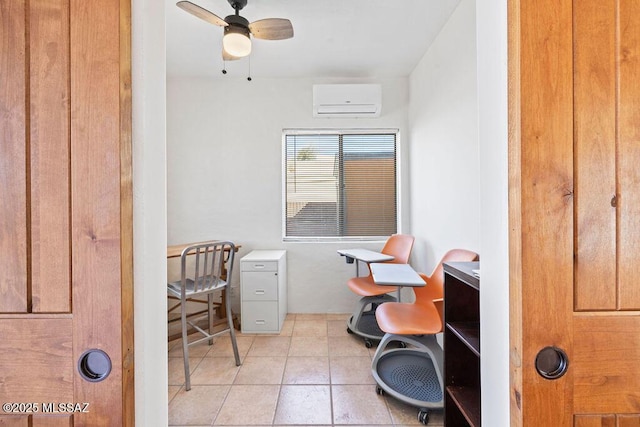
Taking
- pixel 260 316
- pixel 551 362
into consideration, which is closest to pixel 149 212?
pixel 551 362

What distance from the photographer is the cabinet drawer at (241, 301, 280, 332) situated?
2.92 m

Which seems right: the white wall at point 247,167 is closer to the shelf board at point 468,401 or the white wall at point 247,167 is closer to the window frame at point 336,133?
the window frame at point 336,133

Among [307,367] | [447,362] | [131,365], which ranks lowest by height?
[307,367]

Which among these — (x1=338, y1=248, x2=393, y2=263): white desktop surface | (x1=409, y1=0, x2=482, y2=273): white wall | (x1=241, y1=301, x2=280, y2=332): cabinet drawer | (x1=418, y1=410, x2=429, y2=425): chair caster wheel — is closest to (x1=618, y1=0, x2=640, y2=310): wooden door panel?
(x1=409, y1=0, x2=482, y2=273): white wall

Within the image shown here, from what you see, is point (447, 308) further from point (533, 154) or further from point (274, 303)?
point (274, 303)

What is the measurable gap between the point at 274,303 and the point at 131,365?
2303 mm

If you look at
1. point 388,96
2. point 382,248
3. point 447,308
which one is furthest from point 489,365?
point 388,96

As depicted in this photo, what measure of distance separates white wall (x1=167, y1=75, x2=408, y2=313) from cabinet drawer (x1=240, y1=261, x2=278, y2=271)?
0.52 m

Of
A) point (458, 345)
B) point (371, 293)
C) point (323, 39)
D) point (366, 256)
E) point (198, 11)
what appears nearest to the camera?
point (458, 345)

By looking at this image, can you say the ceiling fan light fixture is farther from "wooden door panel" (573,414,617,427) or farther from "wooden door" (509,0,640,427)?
"wooden door panel" (573,414,617,427)

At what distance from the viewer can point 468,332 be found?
1.30 metres

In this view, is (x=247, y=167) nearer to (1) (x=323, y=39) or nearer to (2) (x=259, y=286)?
(2) (x=259, y=286)

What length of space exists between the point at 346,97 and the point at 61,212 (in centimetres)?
298

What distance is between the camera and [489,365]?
30.0 inches
